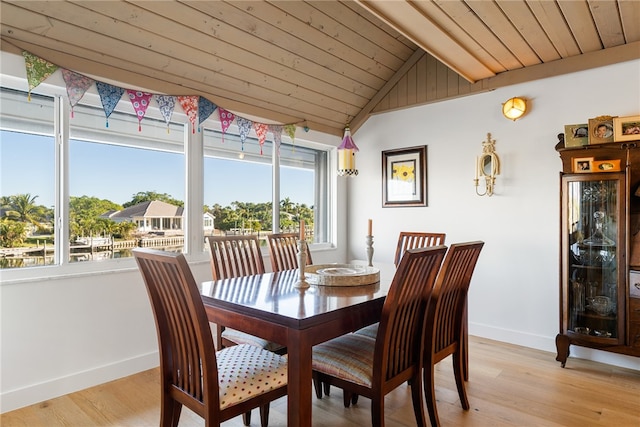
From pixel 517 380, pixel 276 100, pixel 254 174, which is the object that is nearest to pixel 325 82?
pixel 276 100

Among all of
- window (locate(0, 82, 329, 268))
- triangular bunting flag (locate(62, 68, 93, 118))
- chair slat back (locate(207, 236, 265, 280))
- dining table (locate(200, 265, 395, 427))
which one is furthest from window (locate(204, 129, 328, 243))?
dining table (locate(200, 265, 395, 427))

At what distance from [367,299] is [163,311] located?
0.90 metres

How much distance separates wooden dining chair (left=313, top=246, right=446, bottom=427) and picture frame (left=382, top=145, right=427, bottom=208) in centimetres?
223

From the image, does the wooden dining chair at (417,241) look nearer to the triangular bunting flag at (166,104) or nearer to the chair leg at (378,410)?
the chair leg at (378,410)

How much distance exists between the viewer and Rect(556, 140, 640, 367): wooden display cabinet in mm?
2607

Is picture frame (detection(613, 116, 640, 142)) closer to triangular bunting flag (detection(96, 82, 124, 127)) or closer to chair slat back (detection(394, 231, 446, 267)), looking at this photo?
chair slat back (detection(394, 231, 446, 267))

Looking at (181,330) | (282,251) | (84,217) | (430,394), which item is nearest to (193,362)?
(181,330)

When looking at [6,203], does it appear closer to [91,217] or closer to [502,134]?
[91,217]

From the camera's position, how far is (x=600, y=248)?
277 cm

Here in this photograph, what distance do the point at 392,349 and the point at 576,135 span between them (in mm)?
2300

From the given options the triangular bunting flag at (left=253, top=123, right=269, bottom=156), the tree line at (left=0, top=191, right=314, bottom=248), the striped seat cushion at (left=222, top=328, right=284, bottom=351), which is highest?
the triangular bunting flag at (left=253, top=123, right=269, bottom=156)

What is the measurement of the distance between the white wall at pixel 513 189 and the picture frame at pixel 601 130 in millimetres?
282

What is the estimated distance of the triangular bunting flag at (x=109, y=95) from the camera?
250cm

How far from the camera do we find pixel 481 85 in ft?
11.5
